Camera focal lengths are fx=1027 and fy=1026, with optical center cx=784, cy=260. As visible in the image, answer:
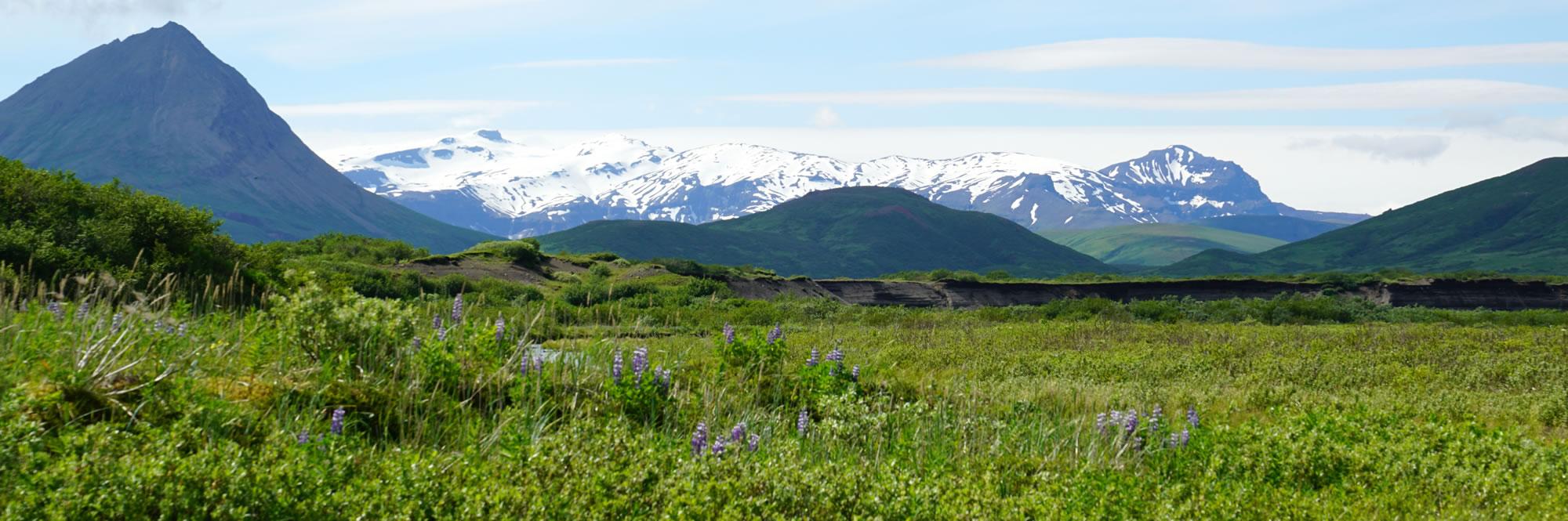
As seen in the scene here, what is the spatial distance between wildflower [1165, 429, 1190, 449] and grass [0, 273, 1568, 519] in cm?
8

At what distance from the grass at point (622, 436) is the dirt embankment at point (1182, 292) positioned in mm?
46087

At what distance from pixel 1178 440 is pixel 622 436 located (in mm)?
6376

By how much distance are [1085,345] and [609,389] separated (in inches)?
702

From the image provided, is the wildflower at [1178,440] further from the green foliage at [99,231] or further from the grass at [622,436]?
the green foliage at [99,231]

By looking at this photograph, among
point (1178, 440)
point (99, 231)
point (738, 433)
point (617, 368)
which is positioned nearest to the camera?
point (738, 433)

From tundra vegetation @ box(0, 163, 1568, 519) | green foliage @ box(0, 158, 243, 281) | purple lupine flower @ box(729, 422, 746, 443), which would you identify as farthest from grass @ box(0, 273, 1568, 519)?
green foliage @ box(0, 158, 243, 281)

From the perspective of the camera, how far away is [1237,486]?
29.1ft

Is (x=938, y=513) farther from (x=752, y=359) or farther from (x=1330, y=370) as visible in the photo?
(x=1330, y=370)

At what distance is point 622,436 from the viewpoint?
318 inches

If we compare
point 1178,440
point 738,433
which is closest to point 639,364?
point 738,433

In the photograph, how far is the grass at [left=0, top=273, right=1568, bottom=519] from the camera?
6375mm

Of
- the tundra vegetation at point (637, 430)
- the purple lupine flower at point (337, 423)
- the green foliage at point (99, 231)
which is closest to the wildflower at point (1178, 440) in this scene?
the tundra vegetation at point (637, 430)

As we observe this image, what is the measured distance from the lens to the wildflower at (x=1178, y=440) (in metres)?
10.8

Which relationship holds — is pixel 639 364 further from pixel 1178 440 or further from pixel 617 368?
pixel 1178 440
